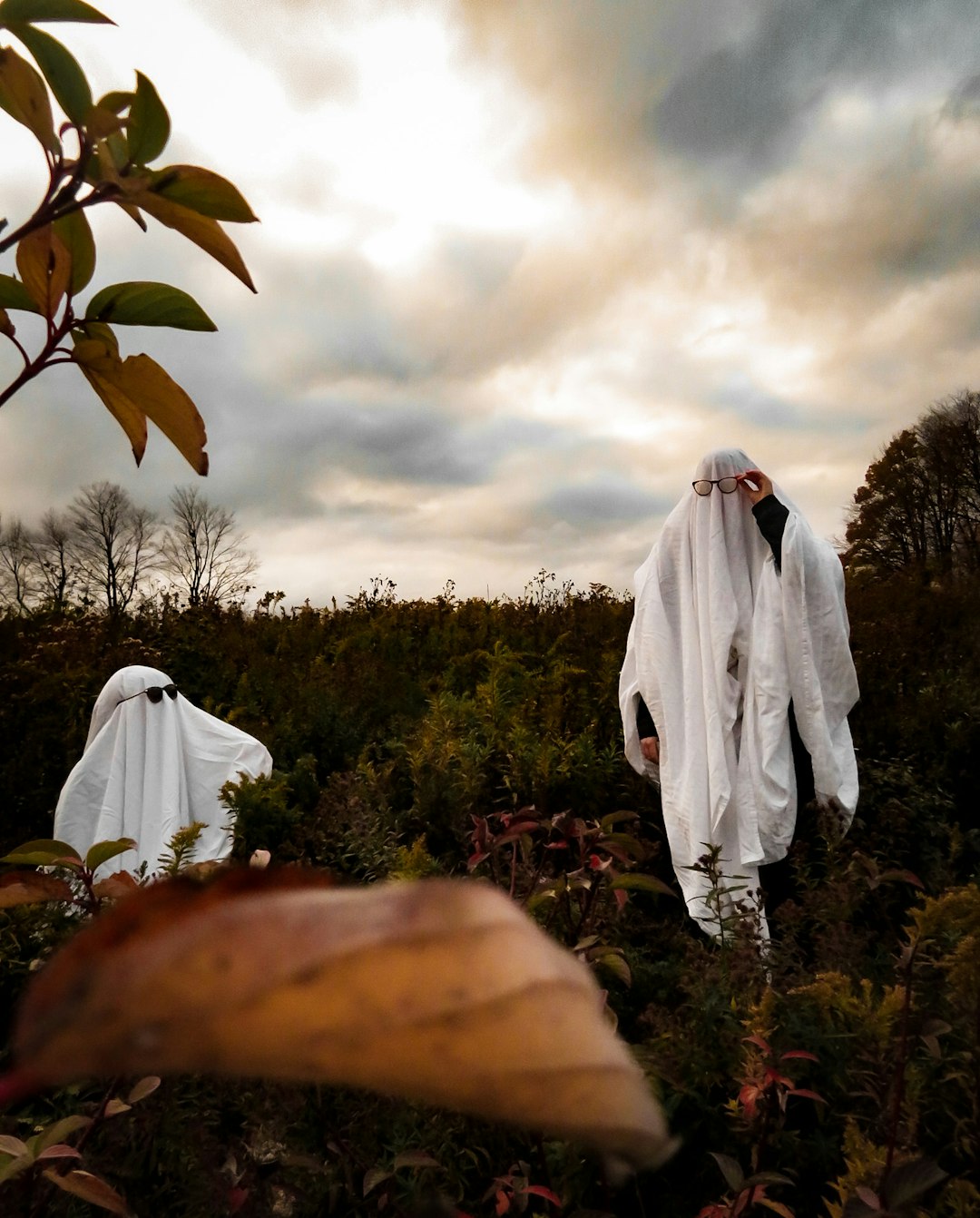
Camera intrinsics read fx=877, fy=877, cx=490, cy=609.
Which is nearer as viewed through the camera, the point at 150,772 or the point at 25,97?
the point at 25,97

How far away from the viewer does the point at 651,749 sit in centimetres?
464

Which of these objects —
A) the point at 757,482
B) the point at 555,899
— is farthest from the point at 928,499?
the point at 555,899

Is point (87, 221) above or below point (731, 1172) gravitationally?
above

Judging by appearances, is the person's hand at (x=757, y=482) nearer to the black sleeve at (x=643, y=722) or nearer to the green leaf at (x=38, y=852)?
the black sleeve at (x=643, y=722)

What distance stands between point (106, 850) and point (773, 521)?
4.18 meters

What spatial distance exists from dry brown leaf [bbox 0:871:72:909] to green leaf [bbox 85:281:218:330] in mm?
403

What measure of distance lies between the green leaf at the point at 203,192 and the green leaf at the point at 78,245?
13 centimetres

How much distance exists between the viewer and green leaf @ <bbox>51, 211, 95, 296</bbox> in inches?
24.4

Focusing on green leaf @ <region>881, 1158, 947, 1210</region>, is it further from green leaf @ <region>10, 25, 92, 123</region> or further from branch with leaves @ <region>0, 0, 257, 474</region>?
green leaf @ <region>10, 25, 92, 123</region>

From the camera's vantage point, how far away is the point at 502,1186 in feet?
4.75

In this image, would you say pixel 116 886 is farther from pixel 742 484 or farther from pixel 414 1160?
pixel 742 484

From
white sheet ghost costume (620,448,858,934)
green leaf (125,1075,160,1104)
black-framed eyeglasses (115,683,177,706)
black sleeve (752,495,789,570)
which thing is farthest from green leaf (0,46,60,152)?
black-framed eyeglasses (115,683,177,706)

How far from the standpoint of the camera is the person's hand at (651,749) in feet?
15.2

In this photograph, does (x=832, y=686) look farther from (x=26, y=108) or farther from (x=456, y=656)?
(x=26, y=108)
